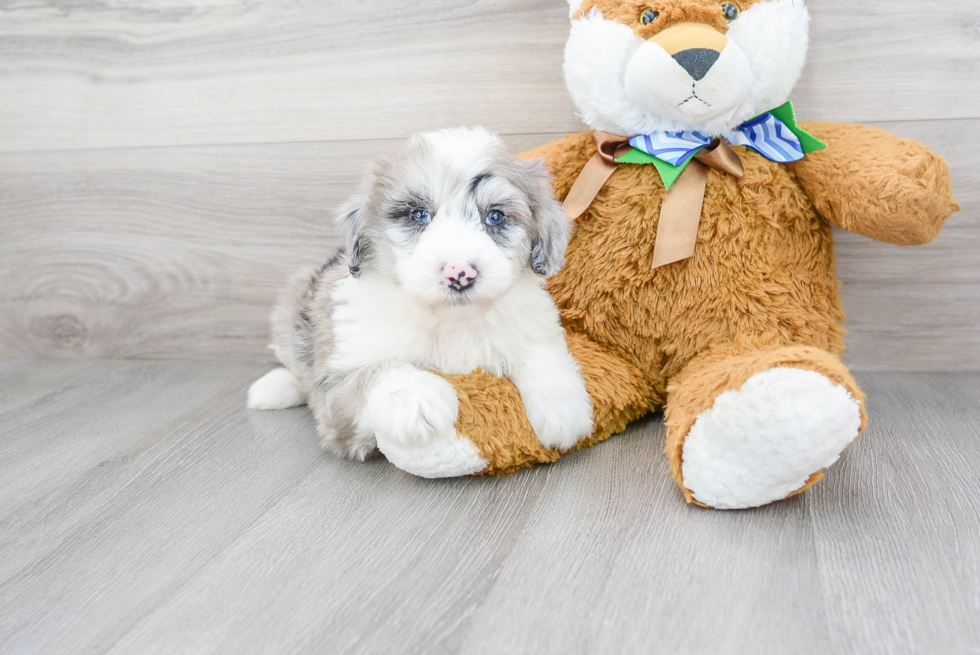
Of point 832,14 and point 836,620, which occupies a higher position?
point 832,14

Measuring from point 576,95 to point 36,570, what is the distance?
1.27m

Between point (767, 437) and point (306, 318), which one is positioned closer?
point (767, 437)

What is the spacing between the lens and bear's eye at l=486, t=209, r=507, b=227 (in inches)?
50.5

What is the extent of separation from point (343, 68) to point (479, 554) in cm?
132

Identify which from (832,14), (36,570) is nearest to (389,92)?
(832,14)

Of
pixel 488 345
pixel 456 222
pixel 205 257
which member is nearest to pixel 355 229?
pixel 456 222

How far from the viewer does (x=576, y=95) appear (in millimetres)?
1526

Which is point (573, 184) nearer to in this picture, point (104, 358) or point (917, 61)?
point (917, 61)

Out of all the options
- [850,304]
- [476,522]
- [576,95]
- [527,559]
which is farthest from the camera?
[850,304]

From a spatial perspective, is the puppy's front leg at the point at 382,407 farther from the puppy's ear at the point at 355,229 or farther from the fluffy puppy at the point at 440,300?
the puppy's ear at the point at 355,229

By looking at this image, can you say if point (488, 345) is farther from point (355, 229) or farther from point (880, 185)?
point (880, 185)

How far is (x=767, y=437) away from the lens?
3.60 feet

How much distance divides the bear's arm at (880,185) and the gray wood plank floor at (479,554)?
0.42m

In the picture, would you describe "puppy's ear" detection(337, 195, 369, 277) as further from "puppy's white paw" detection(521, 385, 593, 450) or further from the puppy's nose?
"puppy's white paw" detection(521, 385, 593, 450)
